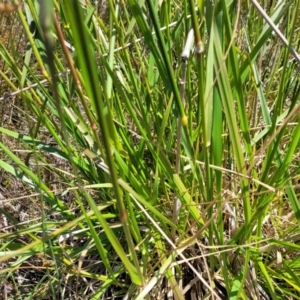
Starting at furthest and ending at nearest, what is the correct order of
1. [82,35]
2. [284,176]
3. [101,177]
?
[101,177], [284,176], [82,35]

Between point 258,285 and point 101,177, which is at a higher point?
point 101,177

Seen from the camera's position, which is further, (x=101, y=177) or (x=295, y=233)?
(x=101, y=177)

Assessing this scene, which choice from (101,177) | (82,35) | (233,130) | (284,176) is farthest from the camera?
(101,177)

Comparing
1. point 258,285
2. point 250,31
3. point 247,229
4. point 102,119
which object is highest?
point 102,119

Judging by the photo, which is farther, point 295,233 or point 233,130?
point 295,233

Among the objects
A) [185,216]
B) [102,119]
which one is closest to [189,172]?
[185,216]

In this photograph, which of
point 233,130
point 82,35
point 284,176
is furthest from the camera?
point 284,176

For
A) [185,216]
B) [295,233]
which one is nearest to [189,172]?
[185,216]

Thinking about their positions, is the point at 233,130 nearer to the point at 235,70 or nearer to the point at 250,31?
the point at 235,70

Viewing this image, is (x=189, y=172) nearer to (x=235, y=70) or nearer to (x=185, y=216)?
(x=185, y=216)
